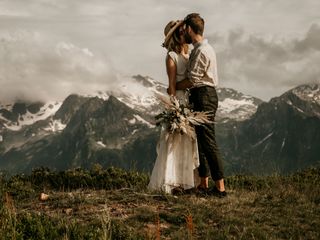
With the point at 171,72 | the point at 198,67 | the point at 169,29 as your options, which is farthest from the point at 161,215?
the point at 169,29

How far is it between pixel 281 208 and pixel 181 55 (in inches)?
160

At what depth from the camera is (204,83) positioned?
11102 mm

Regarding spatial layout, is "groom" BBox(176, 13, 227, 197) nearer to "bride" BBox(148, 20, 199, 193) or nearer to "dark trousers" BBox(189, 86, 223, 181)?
"dark trousers" BBox(189, 86, 223, 181)

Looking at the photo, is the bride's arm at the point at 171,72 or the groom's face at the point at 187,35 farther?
the bride's arm at the point at 171,72

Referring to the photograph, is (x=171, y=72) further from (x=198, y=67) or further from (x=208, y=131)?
(x=208, y=131)

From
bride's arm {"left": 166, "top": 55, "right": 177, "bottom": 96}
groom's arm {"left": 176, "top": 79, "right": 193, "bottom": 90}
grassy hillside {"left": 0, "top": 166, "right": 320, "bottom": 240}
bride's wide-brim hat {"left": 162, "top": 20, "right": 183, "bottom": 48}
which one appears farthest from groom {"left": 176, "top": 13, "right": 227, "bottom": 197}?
grassy hillside {"left": 0, "top": 166, "right": 320, "bottom": 240}

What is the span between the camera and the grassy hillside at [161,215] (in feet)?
26.6

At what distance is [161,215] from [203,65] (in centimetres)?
336

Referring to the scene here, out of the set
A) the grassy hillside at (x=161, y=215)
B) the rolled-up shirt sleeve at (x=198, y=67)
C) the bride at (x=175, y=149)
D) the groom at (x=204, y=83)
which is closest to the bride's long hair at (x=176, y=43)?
the bride at (x=175, y=149)

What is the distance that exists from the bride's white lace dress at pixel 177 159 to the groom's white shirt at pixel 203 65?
674mm

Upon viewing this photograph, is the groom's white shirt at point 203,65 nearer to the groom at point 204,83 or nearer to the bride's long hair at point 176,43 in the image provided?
the groom at point 204,83

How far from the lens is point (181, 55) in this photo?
11.8 meters

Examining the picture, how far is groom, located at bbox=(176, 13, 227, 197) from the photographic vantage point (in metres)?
11.0

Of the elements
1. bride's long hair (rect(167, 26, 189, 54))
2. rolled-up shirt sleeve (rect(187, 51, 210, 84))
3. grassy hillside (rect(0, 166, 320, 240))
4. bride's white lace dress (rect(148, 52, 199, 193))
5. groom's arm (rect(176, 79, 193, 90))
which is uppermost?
bride's long hair (rect(167, 26, 189, 54))
